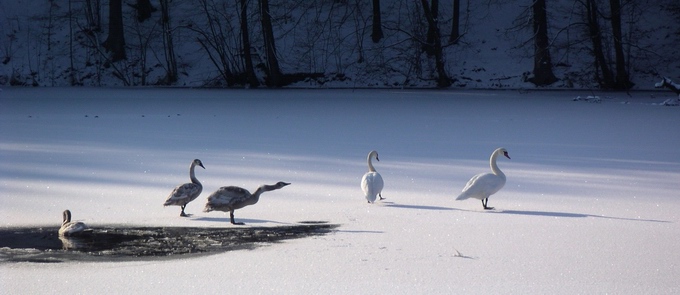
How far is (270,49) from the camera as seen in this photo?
976 inches

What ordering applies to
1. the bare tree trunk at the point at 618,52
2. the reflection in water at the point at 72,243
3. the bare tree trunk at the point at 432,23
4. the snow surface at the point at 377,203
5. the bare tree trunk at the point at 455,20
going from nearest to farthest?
the snow surface at the point at 377,203 → the reflection in water at the point at 72,243 → the bare tree trunk at the point at 618,52 → the bare tree trunk at the point at 432,23 → the bare tree trunk at the point at 455,20

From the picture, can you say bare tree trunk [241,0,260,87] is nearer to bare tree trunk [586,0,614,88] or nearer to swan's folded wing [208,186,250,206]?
bare tree trunk [586,0,614,88]

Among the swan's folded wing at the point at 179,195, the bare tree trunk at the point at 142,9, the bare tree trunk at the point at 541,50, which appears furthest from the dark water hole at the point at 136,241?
the bare tree trunk at the point at 142,9

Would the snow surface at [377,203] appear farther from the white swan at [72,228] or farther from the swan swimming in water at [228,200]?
the white swan at [72,228]

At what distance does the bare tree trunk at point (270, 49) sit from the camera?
24752 millimetres

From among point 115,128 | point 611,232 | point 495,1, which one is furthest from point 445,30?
point 611,232

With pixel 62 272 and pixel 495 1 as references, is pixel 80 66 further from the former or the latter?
pixel 62 272

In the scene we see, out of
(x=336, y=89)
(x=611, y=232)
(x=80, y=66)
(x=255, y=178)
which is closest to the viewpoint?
(x=611, y=232)

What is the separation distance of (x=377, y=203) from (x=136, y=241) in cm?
217

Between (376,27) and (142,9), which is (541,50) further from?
(142,9)

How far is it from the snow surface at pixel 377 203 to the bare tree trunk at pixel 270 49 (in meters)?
8.55

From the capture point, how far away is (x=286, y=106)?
18406 mm

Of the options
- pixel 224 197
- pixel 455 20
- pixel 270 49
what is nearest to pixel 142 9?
pixel 270 49

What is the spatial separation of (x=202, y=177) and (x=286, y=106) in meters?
10.2
